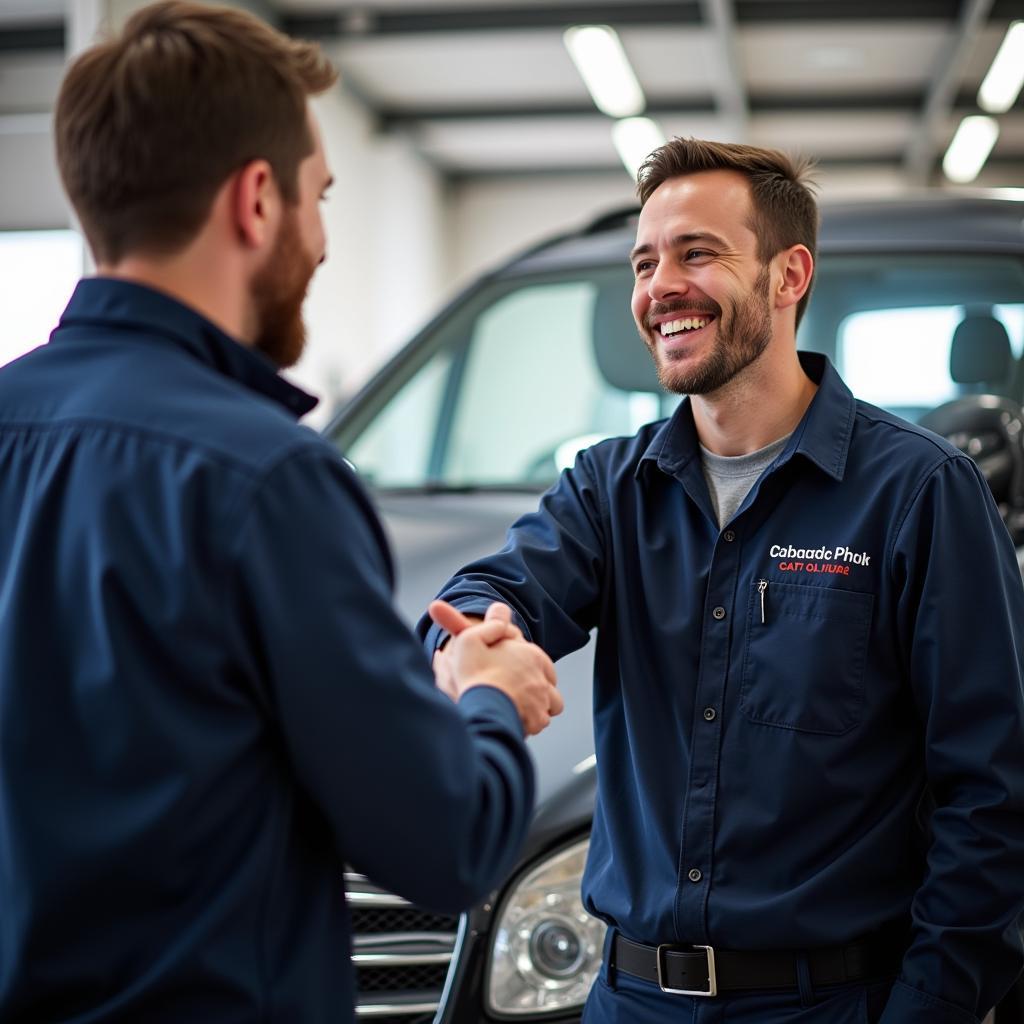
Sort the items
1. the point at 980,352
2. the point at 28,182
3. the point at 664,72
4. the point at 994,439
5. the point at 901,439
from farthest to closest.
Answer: the point at 664,72, the point at 28,182, the point at 980,352, the point at 994,439, the point at 901,439

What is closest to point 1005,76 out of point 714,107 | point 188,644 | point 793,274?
point 714,107

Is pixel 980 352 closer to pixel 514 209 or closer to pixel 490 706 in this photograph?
pixel 490 706

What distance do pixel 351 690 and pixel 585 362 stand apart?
255cm

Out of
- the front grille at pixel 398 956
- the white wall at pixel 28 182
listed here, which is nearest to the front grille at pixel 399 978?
the front grille at pixel 398 956

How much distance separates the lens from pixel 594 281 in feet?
11.8

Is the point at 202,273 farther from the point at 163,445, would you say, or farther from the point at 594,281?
the point at 594,281

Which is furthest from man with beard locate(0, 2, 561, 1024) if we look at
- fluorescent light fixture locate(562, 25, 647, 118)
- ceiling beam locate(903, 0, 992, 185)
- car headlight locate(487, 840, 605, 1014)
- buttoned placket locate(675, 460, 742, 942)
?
fluorescent light fixture locate(562, 25, 647, 118)

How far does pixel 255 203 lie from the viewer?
1.23 meters

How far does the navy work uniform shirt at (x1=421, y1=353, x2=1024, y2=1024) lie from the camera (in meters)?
1.70

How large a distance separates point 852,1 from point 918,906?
30.7ft

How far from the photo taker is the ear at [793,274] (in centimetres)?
209

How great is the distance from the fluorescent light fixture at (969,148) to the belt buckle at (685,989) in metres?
12.2

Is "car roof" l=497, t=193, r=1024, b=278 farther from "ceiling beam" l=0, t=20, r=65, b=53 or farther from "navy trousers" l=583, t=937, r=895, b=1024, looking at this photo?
"ceiling beam" l=0, t=20, r=65, b=53

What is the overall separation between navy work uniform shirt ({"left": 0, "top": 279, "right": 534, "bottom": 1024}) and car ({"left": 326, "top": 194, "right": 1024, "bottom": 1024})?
129 centimetres
